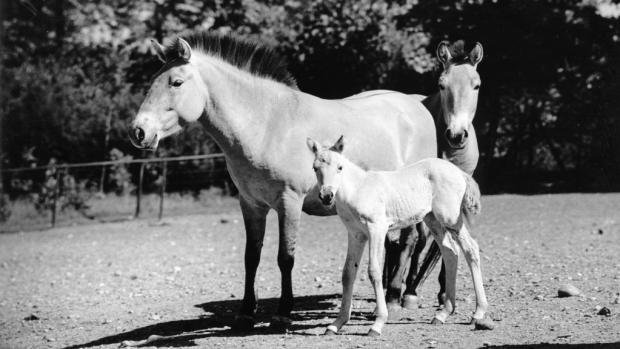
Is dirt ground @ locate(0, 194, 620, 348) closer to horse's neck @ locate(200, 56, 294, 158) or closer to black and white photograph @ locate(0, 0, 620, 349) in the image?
black and white photograph @ locate(0, 0, 620, 349)

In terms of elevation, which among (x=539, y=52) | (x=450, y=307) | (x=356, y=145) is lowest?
(x=450, y=307)

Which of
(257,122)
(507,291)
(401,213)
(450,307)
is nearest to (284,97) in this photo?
(257,122)

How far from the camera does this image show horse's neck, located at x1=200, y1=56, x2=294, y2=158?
7.06m

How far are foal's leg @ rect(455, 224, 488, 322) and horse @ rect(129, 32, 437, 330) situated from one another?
1.23 meters

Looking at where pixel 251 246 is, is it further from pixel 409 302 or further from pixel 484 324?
pixel 484 324

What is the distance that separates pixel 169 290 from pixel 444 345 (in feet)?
15.8

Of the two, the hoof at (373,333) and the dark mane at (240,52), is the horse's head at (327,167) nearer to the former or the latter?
the hoof at (373,333)

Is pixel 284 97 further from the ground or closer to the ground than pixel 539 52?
closer to the ground

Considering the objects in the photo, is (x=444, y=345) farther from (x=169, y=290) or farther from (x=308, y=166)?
(x=169, y=290)

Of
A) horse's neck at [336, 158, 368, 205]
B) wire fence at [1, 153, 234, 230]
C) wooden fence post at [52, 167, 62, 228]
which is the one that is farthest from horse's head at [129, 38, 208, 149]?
wooden fence post at [52, 167, 62, 228]

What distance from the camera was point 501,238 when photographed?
12633mm

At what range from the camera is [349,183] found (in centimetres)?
627

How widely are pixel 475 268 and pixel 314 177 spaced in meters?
1.56

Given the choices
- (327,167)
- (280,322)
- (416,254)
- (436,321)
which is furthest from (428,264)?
(327,167)
